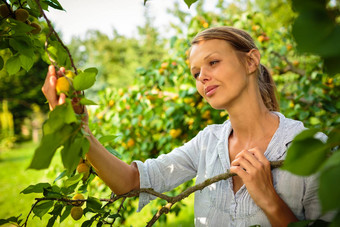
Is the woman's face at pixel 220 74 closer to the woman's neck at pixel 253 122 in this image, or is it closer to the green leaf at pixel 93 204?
the woman's neck at pixel 253 122

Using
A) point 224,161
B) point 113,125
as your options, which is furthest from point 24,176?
point 224,161

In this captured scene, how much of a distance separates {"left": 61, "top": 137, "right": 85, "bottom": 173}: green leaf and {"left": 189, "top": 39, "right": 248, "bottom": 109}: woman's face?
0.65 m

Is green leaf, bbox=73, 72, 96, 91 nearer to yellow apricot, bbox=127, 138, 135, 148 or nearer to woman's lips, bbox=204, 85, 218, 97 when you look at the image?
woman's lips, bbox=204, 85, 218, 97

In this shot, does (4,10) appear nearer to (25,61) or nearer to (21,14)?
(21,14)

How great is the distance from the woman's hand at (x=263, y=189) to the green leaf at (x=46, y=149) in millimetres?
562

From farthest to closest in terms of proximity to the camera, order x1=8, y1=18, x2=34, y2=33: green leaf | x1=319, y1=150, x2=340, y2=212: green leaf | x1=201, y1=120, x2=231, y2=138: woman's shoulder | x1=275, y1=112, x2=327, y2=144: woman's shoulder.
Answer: x1=201, y1=120, x2=231, y2=138: woman's shoulder < x1=275, y1=112, x2=327, y2=144: woman's shoulder < x1=8, y1=18, x2=34, y2=33: green leaf < x1=319, y1=150, x2=340, y2=212: green leaf

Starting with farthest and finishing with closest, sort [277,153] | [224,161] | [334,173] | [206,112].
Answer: [206,112] < [224,161] < [277,153] < [334,173]

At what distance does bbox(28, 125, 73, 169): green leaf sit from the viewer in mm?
442

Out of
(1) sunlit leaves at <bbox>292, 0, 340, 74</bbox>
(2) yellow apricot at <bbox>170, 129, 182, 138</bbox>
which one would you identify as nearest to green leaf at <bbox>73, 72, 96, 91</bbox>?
(1) sunlit leaves at <bbox>292, 0, 340, 74</bbox>

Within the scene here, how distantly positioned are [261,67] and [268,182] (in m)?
0.71

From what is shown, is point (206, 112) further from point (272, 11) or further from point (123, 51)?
point (123, 51)

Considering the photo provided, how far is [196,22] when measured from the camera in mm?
2480

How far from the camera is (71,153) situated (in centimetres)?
51

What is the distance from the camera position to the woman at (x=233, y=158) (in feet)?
2.81
